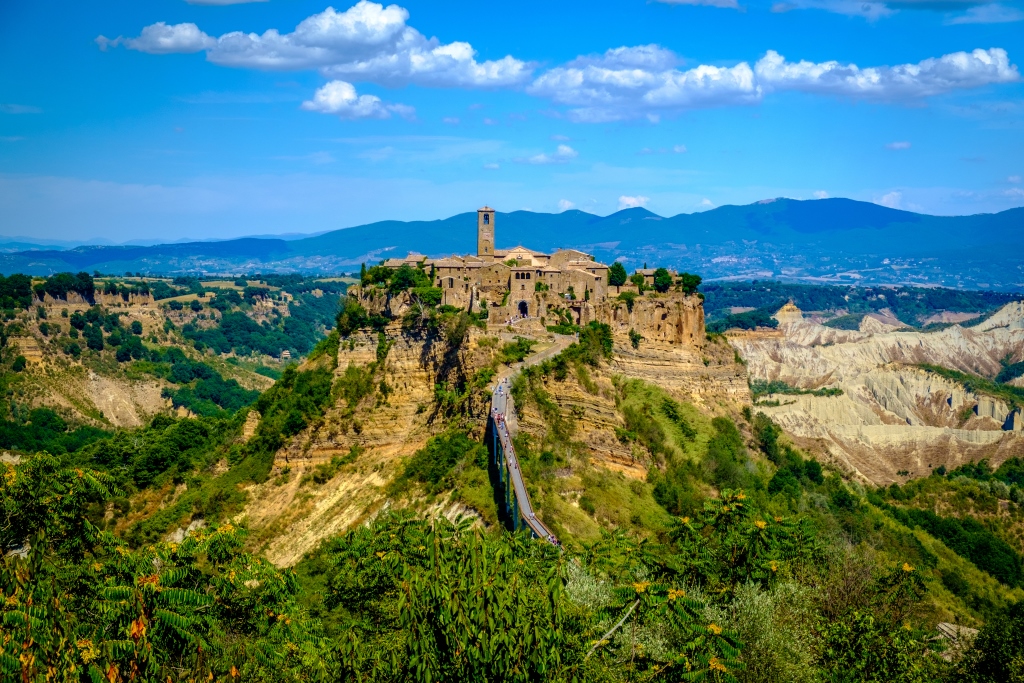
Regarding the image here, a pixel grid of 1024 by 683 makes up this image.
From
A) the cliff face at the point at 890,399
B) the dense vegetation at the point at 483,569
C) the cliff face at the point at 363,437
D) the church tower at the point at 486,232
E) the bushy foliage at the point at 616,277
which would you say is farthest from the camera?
the cliff face at the point at 890,399

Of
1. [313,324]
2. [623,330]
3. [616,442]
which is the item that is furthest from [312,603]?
[313,324]

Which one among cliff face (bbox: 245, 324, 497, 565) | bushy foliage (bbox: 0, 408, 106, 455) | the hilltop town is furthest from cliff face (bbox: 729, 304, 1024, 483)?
bushy foliage (bbox: 0, 408, 106, 455)

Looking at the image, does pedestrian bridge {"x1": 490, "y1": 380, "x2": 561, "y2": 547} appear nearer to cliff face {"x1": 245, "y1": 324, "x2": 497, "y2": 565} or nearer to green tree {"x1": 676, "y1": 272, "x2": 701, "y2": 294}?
cliff face {"x1": 245, "y1": 324, "x2": 497, "y2": 565}

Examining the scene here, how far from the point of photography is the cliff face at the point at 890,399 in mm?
85125

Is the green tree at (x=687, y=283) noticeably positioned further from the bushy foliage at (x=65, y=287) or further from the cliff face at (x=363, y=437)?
the bushy foliage at (x=65, y=287)

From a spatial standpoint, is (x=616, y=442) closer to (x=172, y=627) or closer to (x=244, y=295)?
(x=172, y=627)

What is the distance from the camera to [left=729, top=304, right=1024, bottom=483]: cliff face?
85.1 meters

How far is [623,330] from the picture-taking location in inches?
2206

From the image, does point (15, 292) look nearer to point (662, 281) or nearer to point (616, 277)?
point (616, 277)

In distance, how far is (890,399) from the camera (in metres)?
116

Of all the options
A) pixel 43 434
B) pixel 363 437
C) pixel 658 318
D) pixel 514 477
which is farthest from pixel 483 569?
pixel 43 434

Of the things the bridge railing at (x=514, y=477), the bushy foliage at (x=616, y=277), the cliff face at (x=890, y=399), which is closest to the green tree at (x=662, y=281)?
the bushy foliage at (x=616, y=277)

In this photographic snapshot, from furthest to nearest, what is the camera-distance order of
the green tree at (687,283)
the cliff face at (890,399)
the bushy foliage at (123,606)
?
the cliff face at (890,399) → the green tree at (687,283) → the bushy foliage at (123,606)

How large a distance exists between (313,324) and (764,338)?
249ft
